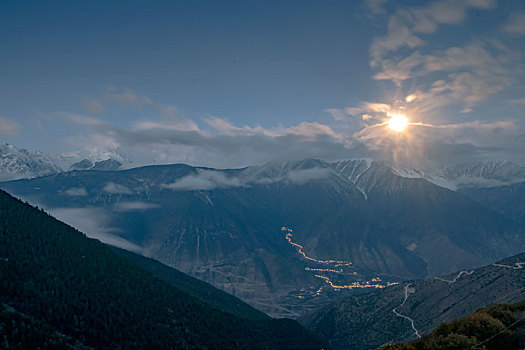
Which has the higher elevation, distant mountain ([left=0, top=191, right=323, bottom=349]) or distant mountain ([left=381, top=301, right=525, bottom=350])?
distant mountain ([left=381, top=301, right=525, bottom=350])

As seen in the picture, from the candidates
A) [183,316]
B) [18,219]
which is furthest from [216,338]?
[18,219]

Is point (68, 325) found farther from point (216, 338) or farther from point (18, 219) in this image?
point (18, 219)

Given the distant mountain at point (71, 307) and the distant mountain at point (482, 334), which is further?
the distant mountain at point (71, 307)

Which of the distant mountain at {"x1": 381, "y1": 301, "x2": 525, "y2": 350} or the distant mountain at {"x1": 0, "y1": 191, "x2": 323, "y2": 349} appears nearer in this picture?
the distant mountain at {"x1": 381, "y1": 301, "x2": 525, "y2": 350}

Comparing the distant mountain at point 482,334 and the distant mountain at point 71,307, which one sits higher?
the distant mountain at point 482,334

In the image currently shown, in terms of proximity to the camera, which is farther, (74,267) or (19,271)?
(74,267)

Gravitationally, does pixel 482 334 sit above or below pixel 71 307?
above

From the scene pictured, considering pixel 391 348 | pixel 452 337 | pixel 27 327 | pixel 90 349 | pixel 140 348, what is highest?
pixel 452 337

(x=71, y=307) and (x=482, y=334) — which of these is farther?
(x=71, y=307)
